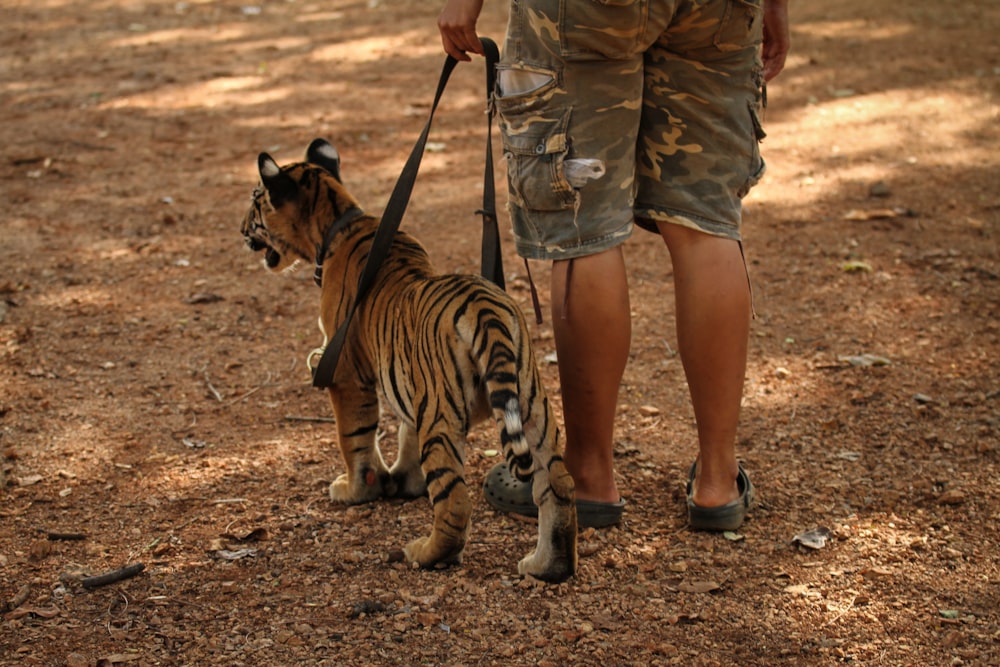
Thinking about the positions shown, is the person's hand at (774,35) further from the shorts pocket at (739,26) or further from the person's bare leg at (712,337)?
the person's bare leg at (712,337)

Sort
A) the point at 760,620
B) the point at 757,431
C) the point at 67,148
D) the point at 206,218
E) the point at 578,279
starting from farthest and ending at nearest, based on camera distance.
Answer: the point at 67,148 → the point at 206,218 → the point at 757,431 → the point at 578,279 → the point at 760,620

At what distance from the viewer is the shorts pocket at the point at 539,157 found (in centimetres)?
324

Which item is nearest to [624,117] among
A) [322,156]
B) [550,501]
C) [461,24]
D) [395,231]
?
[461,24]

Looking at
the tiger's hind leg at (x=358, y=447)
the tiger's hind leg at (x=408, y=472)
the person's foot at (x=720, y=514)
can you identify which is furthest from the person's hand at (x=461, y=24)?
the person's foot at (x=720, y=514)

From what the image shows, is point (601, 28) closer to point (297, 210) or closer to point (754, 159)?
point (754, 159)

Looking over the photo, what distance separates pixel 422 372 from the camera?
3.39 metres

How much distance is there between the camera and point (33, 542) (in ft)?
11.8

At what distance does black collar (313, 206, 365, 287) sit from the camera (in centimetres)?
400

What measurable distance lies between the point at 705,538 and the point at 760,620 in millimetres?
497

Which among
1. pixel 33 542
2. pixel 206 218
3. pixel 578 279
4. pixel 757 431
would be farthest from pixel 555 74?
pixel 206 218

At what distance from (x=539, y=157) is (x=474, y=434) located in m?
1.61

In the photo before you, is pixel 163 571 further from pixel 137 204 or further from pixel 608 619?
pixel 137 204

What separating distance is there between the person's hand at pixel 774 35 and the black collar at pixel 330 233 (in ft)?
5.29

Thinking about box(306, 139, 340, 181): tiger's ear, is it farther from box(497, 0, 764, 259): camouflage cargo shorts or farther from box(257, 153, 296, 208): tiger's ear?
box(497, 0, 764, 259): camouflage cargo shorts
